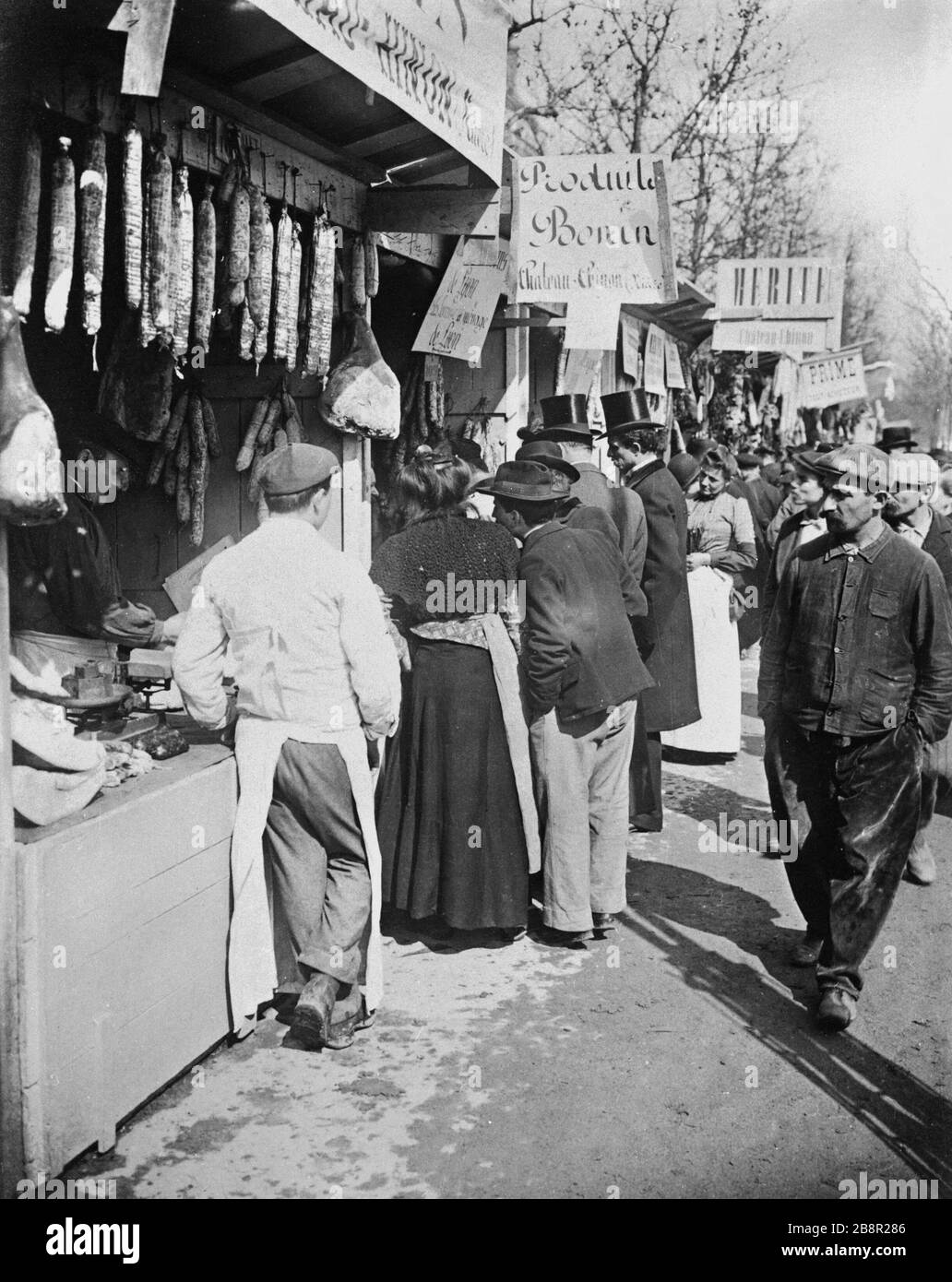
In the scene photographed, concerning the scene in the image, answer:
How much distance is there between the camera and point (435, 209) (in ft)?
19.3

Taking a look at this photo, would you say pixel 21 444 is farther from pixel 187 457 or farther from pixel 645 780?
pixel 645 780

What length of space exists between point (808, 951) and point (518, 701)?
1.62m

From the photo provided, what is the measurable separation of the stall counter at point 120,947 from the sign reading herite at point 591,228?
Answer: 380 centimetres

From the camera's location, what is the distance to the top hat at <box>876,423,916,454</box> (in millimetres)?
12172

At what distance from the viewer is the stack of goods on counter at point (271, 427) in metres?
5.90

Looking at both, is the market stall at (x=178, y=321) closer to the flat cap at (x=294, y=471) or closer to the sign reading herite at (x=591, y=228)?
the flat cap at (x=294, y=471)

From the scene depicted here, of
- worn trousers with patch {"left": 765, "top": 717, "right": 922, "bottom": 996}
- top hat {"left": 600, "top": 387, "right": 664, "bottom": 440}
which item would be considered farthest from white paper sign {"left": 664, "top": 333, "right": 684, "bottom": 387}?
worn trousers with patch {"left": 765, "top": 717, "right": 922, "bottom": 996}

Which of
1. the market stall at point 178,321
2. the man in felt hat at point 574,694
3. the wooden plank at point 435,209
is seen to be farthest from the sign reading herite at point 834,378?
the man in felt hat at point 574,694

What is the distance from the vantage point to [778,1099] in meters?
3.98

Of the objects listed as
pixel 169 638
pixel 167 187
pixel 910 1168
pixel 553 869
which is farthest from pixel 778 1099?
pixel 167 187

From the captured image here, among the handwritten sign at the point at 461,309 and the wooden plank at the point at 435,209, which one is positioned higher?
the wooden plank at the point at 435,209

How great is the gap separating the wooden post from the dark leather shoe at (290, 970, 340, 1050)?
1202 millimetres

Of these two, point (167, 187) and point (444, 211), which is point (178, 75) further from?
point (444, 211)

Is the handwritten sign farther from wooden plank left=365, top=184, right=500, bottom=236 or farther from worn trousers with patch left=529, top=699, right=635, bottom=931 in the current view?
worn trousers with patch left=529, top=699, right=635, bottom=931
